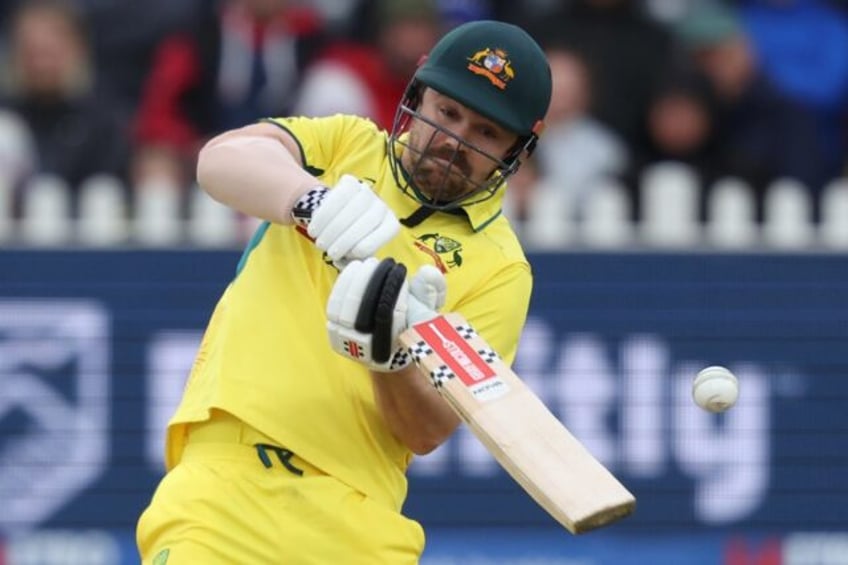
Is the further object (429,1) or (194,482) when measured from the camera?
(429,1)

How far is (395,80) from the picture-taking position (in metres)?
9.20

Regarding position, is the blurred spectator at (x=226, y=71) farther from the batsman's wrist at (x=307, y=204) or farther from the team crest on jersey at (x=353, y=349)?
the team crest on jersey at (x=353, y=349)

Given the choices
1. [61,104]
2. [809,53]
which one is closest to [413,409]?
[61,104]

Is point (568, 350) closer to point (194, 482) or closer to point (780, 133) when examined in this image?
point (780, 133)

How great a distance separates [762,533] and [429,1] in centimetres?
280

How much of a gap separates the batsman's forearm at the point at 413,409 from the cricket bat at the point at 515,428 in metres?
0.12

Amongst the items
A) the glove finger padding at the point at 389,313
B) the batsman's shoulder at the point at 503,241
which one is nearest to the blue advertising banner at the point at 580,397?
the batsman's shoulder at the point at 503,241

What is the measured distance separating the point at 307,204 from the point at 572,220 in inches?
176

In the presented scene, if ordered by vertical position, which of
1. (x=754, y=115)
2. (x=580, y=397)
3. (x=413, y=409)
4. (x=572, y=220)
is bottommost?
(x=580, y=397)

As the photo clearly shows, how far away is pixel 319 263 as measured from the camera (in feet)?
14.8

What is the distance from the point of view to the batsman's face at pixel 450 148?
4.45m

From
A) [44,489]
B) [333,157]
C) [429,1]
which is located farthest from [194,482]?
[429,1]

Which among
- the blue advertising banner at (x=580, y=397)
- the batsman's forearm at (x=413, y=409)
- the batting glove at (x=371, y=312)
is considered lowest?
the blue advertising banner at (x=580, y=397)

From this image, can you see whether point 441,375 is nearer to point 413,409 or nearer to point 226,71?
point 413,409
